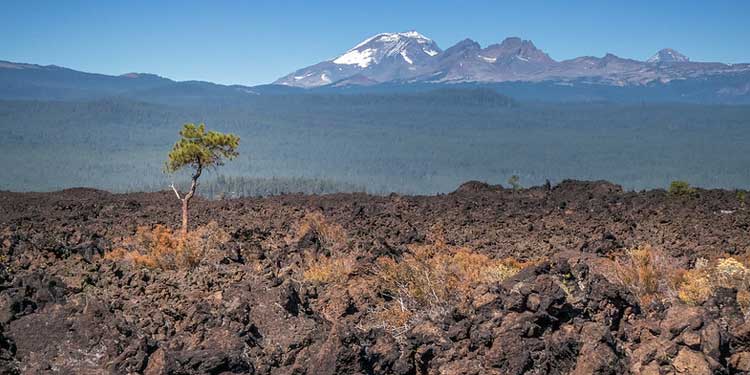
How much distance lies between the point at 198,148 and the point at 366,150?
409 feet

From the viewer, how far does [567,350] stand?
7.57 m

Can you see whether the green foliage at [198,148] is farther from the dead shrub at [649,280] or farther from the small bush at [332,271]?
the dead shrub at [649,280]

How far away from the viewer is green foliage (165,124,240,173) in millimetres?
19547

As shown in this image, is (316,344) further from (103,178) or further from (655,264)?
(103,178)

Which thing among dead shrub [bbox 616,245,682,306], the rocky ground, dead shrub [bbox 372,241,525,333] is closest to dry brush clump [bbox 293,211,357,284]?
the rocky ground

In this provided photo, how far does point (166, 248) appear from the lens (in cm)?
1575

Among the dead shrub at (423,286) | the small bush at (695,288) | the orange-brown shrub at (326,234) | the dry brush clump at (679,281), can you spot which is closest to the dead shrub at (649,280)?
the dry brush clump at (679,281)

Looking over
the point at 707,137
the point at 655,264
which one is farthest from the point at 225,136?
the point at 707,137

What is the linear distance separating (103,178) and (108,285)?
3417 inches

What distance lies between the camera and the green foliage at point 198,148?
19547mm

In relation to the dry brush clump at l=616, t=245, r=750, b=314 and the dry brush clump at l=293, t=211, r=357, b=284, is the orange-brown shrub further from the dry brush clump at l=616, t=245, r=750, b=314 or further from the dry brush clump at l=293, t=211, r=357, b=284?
the dry brush clump at l=616, t=245, r=750, b=314

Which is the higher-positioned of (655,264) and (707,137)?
(655,264)

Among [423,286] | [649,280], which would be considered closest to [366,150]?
[423,286]

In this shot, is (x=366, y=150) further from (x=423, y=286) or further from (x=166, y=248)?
(x=423, y=286)
